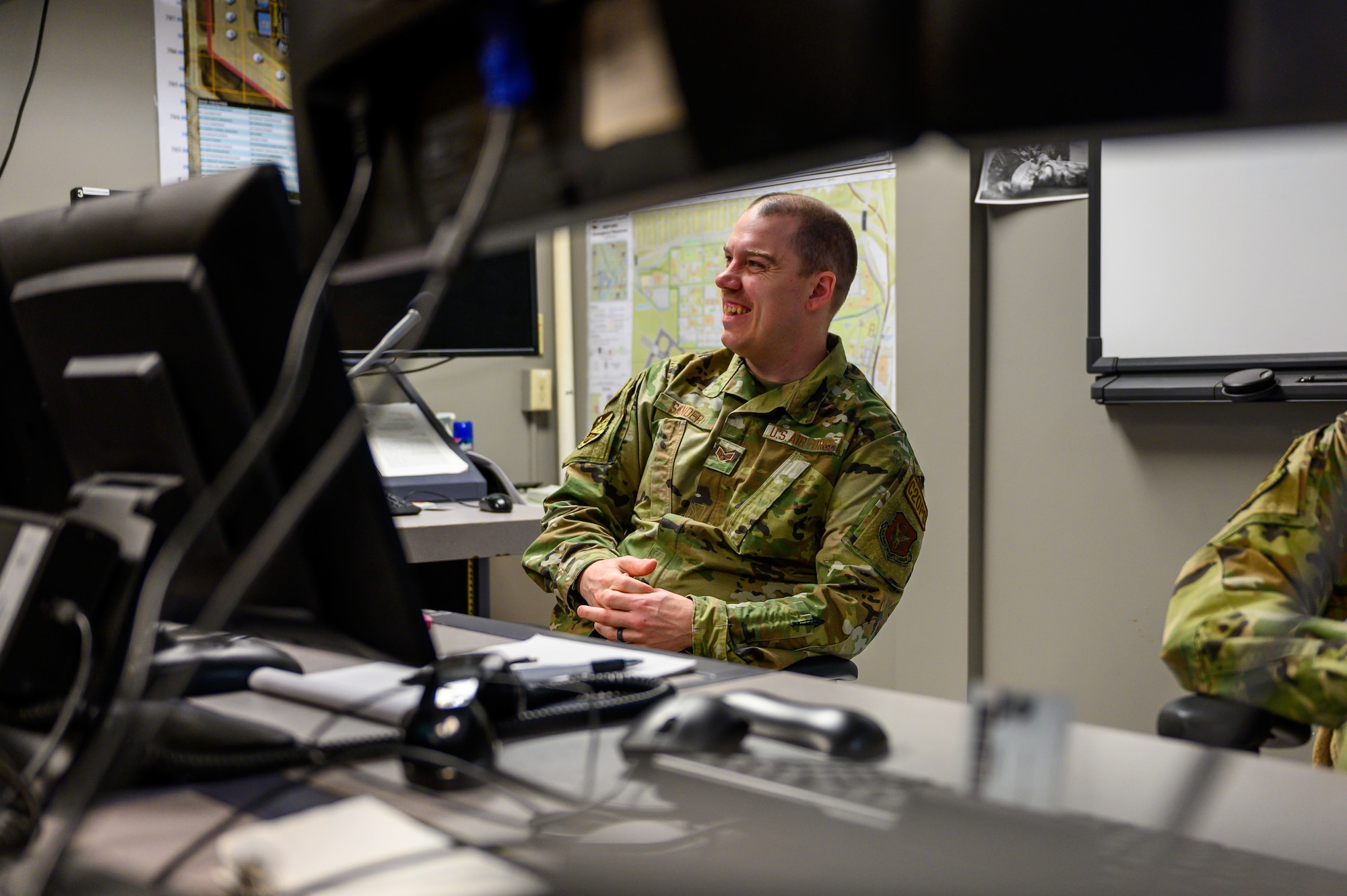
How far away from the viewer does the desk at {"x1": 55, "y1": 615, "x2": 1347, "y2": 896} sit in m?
0.55

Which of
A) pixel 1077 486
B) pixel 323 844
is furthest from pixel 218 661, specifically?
pixel 1077 486

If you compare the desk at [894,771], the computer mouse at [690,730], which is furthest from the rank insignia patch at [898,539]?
the computer mouse at [690,730]

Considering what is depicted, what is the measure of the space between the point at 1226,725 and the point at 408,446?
1.87 metres

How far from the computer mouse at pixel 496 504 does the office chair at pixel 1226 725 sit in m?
1.49

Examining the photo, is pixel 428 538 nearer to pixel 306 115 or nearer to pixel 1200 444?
pixel 306 115

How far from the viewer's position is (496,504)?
2178mm

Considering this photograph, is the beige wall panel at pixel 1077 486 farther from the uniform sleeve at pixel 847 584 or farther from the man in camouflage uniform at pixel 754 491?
the uniform sleeve at pixel 847 584

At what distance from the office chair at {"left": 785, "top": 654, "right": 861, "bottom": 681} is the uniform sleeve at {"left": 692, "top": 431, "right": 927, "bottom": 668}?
0.31 feet

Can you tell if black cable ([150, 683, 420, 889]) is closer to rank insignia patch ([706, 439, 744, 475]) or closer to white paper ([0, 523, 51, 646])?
white paper ([0, 523, 51, 646])

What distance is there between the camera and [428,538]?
78.0 inches

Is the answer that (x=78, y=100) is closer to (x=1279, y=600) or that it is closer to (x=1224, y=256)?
(x=1224, y=256)

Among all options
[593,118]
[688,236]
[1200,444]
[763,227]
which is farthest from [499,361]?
[593,118]

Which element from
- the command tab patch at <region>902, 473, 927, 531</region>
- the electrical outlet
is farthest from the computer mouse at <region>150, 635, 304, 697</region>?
the electrical outlet

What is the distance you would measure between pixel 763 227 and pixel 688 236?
1.31 meters
